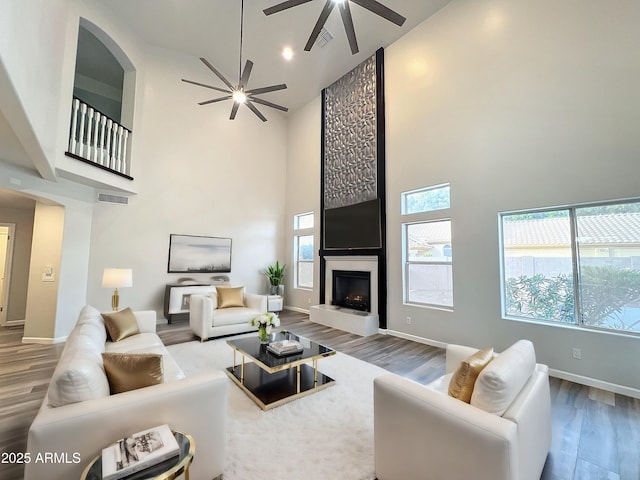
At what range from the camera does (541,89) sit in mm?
3568

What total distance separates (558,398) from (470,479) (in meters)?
2.41

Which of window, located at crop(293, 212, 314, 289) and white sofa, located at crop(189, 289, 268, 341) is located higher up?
window, located at crop(293, 212, 314, 289)

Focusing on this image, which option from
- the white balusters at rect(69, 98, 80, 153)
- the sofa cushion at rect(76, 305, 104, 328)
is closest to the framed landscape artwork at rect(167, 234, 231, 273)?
the white balusters at rect(69, 98, 80, 153)

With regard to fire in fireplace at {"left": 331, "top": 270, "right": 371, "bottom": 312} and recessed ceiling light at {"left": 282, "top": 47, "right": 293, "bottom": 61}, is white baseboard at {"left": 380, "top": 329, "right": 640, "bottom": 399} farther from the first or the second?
recessed ceiling light at {"left": 282, "top": 47, "right": 293, "bottom": 61}

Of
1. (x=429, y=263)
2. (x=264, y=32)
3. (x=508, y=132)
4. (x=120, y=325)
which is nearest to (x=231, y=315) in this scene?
(x=120, y=325)

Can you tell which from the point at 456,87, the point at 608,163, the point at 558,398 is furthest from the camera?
the point at 456,87

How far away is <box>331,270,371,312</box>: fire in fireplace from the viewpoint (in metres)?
5.65

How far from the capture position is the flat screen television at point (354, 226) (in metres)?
5.45

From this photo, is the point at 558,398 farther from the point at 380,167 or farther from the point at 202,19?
the point at 202,19

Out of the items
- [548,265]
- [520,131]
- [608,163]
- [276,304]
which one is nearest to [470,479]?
[548,265]

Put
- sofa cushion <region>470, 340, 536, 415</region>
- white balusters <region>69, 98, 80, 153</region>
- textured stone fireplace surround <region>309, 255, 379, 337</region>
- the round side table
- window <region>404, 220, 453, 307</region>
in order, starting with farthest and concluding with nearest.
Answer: textured stone fireplace surround <region>309, 255, 379, 337</region> < window <region>404, 220, 453, 307</region> < white balusters <region>69, 98, 80, 153</region> < sofa cushion <region>470, 340, 536, 415</region> < the round side table

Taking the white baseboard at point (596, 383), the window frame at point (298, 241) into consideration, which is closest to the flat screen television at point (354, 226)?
the window frame at point (298, 241)

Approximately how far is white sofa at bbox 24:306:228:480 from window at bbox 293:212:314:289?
Answer: 5568 mm

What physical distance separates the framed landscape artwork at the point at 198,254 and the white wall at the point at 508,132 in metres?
4.14
